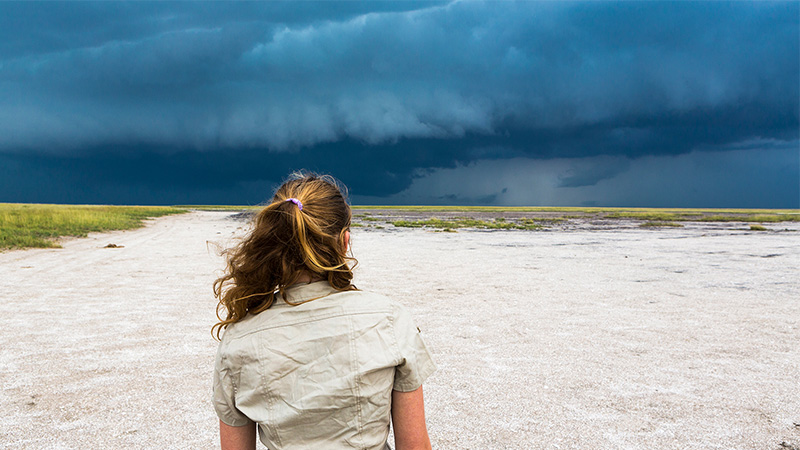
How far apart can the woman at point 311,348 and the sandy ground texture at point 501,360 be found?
183 cm

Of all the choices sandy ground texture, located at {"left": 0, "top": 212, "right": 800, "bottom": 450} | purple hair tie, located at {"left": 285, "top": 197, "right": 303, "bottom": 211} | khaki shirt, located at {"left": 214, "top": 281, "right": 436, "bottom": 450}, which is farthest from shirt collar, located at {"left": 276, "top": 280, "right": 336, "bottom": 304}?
sandy ground texture, located at {"left": 0, "top": 212, "right": 800, "bottom": 450}

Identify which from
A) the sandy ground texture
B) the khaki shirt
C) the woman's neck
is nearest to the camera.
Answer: the khaki shirt

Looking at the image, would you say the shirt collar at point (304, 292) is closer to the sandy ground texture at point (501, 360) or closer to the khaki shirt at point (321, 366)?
the khaki shirt at point (321, 366)

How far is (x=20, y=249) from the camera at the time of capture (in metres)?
13.8

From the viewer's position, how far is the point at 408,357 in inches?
56.6

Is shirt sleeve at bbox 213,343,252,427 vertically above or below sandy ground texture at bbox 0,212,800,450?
above

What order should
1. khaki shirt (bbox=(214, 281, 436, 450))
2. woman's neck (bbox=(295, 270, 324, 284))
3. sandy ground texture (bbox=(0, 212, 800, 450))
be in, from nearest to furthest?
khaki shirt (bbox=(214, 281, 436, 450)), woman's neck (bbox=(295, 270, 324, 284)), sandy ground texture (bbox=(0, 212, 800, 450))

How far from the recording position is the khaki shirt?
55.0 inches

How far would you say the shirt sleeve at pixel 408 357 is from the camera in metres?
1.44

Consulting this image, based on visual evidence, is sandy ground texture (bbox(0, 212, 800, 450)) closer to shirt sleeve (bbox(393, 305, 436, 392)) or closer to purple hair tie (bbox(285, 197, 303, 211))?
shirt sleeve (bbox(393, 305, 436, 392))

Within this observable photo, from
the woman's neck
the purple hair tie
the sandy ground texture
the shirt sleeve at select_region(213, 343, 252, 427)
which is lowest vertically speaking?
the sandy ground texture

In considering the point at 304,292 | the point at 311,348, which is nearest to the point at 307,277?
the point at 304,292

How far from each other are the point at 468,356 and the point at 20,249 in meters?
14.9

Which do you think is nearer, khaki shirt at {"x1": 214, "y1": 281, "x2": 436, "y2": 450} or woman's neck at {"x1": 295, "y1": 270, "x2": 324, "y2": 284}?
khaki shirt at {"x1": 214, "y1": 281, "x2": 436, "y2": 450}
